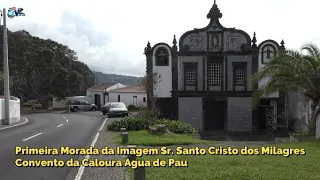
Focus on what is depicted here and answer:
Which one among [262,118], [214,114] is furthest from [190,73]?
[262,118]

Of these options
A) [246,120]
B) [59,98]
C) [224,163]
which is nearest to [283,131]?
[246,120]

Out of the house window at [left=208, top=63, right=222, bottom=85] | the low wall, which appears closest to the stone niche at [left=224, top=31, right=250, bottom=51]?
the house window at [left=208, top=63, right=222, bottom=85]

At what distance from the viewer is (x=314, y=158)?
34.4 ft

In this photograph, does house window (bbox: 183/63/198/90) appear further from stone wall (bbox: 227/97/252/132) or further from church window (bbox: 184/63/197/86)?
stone wall (bbox: 227/97/252/132)

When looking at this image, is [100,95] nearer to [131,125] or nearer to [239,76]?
[239,76]

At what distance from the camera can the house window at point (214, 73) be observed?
3059 centimetres

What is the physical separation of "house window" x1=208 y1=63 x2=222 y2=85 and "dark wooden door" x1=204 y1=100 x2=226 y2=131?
5.33 ft

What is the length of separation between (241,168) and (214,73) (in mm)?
22310

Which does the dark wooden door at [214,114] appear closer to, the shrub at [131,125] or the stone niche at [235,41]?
the stone niche at [235,41]

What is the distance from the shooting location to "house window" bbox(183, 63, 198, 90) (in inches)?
1201

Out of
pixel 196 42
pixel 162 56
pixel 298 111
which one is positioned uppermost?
pixel 196 42

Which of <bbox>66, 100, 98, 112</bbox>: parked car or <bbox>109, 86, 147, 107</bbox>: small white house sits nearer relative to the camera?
<bbox>66, 100, 98, 112</bbox>: parked car

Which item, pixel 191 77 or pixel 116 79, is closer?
pixel 191 77

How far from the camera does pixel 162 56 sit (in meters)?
30.6
